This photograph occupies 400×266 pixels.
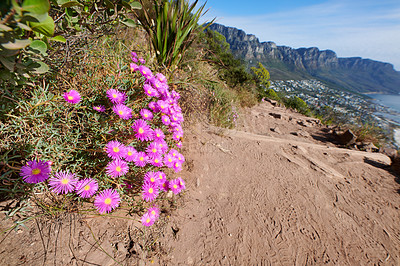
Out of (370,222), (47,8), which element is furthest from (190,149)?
(370,222)

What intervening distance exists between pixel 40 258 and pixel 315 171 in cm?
287

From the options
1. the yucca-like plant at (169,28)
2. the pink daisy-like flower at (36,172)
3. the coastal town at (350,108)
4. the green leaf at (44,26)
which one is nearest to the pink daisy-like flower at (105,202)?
the pink daisy-like flower at (36,172)

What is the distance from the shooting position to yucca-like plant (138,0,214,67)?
8.41ft

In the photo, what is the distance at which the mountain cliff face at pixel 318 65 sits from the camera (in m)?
98.4

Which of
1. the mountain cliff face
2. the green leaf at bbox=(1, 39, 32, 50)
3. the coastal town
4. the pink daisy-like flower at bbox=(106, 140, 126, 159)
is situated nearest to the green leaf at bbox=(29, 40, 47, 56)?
the green leaf at bbox=(1, 39, 32, 50)

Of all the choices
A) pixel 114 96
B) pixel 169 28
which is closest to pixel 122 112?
pixel 114 96

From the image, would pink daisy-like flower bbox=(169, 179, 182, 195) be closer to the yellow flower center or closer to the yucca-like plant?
the yellow flower center

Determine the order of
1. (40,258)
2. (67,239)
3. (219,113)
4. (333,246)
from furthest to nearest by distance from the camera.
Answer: (219,113) < (333,246) < (67,239) < (40,258)

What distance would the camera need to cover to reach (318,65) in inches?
5340

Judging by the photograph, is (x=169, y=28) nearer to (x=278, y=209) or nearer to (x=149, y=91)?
(x=149, y=91)

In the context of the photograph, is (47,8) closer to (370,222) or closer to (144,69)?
(144,69)

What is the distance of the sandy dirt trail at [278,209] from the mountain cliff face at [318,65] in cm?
9323

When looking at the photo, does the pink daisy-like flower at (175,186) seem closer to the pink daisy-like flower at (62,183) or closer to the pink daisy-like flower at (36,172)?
the pink daisy-like flower at (62,183)

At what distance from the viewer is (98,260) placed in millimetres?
883
